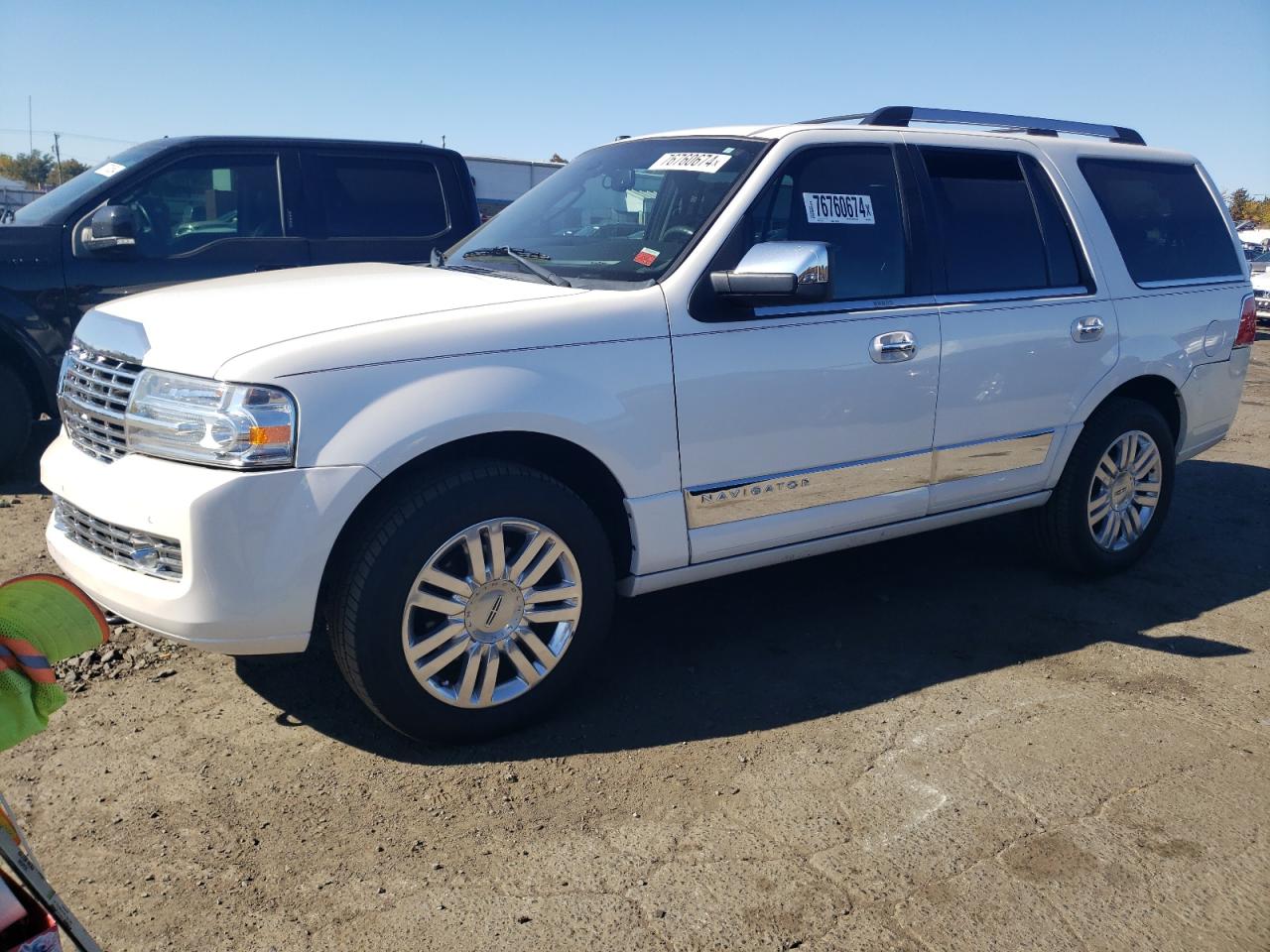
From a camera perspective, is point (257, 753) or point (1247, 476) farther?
point (1247, 476)

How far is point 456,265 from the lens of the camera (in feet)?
13.8

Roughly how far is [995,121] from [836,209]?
1.35 meters

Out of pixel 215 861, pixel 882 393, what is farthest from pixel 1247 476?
pixel 215 861

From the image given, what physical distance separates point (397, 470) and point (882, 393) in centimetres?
185

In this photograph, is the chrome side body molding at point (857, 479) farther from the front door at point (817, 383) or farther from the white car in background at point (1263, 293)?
the white car in background at point (1263, 293)

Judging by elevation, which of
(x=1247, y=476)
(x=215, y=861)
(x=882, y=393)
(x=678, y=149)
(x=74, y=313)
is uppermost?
(x=678, y=149)

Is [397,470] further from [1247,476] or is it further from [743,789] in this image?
[1247,476]

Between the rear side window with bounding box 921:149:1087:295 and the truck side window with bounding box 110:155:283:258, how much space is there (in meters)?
4.08

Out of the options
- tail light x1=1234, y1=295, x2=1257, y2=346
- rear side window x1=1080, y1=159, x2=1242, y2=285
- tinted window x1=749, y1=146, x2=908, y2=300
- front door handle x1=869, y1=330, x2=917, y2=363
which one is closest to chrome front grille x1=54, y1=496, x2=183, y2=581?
tinted window x1=749, y1=146, x2=908, y2=300

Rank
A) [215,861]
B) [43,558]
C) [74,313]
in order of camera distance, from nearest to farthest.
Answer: [215,861] < [43,558] < [74,313]

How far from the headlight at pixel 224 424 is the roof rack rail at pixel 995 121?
2631 mm

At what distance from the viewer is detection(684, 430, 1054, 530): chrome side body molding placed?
3598 millimetres

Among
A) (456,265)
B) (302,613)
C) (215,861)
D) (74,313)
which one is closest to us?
(215,861)

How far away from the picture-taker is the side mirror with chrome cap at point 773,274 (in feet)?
11.2
